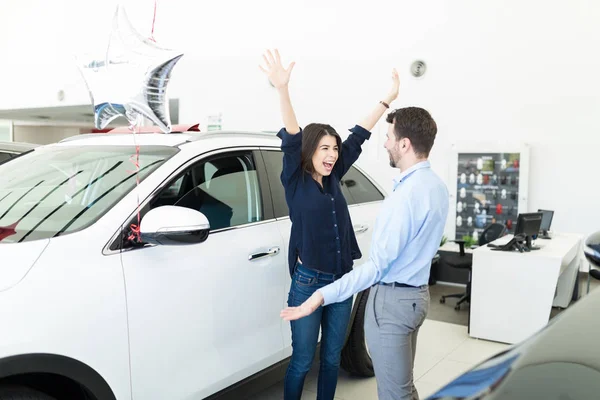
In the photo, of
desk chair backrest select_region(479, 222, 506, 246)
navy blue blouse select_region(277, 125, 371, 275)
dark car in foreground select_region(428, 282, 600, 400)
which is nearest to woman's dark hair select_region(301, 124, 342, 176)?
Answer: navy blue blouse select_region(277, 125, 371, 275)

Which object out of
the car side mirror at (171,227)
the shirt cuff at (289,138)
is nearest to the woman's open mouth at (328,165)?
the shirt cuff at (289,138)

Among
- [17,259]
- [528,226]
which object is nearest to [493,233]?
[528,226]

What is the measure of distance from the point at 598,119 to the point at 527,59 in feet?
4.54

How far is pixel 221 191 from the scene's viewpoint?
2.63 meters

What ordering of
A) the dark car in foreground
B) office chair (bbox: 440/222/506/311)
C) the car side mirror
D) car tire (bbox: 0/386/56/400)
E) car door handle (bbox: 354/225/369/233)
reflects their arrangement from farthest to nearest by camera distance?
office chair (bbox: 440/222/506/311), car door handle (bbox: 354/225/369/233), the car side mirror, car tire (bbox: 0/386/56/400), the dark car in foreground

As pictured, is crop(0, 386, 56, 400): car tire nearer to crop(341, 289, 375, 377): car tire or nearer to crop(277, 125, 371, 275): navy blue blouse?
crop(277, 125, 371, 275): navy blue blouse

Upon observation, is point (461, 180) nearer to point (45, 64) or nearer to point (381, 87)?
point (381, 87)

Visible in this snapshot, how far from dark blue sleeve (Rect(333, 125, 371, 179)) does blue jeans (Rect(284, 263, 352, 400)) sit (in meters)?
0.58

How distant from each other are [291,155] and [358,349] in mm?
1581

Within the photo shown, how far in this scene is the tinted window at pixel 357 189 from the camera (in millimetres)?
3444

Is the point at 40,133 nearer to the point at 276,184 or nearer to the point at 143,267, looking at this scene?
the point at 276,184

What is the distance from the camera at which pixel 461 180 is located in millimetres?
8945

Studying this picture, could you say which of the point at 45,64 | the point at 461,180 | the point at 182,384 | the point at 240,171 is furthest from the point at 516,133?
the point at 45,64

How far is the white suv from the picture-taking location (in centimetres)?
176
